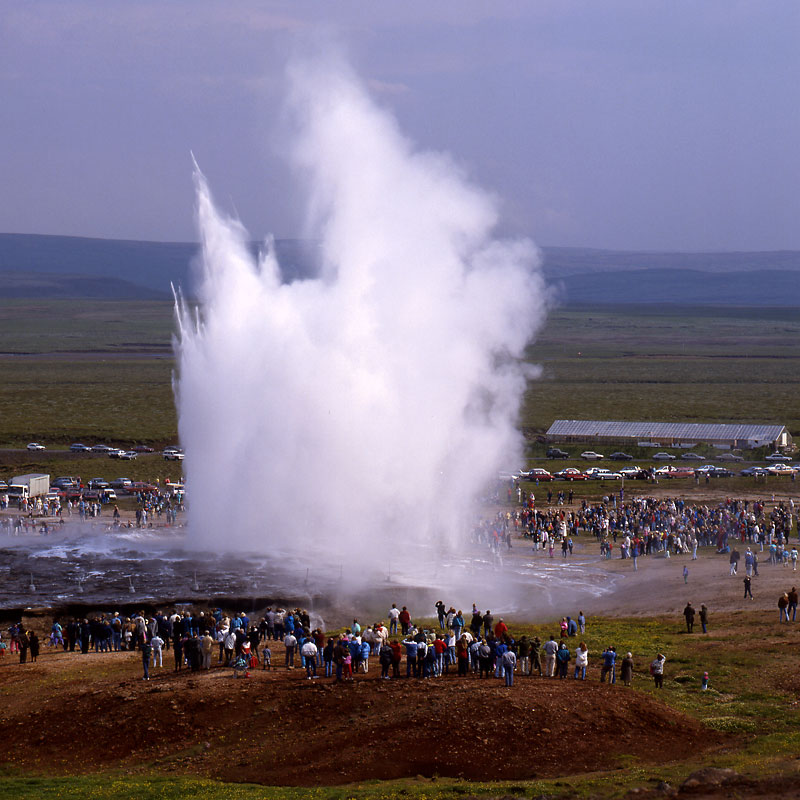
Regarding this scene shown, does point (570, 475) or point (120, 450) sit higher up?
point (120, 450)

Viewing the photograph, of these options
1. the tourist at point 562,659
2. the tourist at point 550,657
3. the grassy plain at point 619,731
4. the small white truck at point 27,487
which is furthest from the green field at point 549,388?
the tourist at point 562,659

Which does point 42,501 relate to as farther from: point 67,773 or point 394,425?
point 67,773

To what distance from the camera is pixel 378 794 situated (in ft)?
60.5

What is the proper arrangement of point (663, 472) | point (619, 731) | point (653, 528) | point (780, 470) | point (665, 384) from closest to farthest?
point (619, 731), point (653, 528), point (780, 470), point (663, 472), point (665, 384)

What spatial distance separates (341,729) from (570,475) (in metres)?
45.9

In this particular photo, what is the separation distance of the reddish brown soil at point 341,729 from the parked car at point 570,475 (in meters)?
41.8

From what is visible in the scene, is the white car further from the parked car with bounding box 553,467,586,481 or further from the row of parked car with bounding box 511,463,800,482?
the parked car with bounding box 553,467,586,481

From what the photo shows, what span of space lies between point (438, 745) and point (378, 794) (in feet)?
9.20

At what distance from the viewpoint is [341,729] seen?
22.1 metres

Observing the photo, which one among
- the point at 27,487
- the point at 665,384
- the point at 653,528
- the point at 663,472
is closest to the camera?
the point at 653,528

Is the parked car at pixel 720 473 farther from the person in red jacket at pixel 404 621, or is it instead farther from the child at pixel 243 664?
the child at pixel 243 664

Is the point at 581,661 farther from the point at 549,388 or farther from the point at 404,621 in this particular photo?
the point at 549,388

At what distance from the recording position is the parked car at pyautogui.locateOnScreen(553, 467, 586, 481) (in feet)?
218

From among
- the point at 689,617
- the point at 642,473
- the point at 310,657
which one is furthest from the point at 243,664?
the point at 642,473
